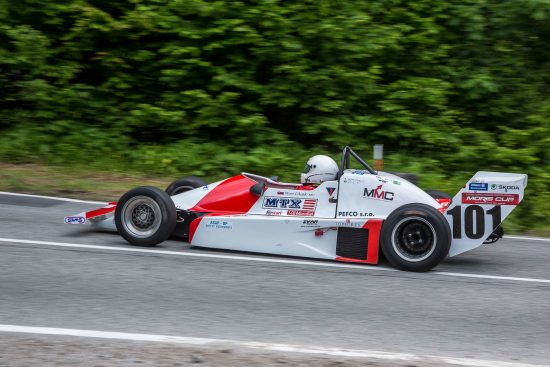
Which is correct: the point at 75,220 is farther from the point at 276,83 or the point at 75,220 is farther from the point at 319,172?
the point at 276,83

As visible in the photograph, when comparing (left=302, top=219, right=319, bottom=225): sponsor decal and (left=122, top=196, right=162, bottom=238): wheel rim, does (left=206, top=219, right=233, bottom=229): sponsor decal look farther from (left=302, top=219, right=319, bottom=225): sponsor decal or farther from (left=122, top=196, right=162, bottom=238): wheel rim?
(left=302, top=219, right=319, bottom=225): sponsor decal

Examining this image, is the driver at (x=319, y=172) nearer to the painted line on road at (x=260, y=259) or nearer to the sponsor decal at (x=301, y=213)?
the sponsor decal at (x=301, y=213)

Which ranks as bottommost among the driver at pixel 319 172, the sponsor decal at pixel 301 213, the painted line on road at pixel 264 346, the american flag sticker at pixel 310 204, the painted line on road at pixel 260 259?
the painted line on road at pixel 264 346

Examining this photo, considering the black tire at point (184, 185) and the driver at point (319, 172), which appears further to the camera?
the black tire at point (184, 185)

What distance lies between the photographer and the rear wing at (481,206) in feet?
27.1

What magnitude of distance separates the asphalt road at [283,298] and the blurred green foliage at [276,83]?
5.36 metres

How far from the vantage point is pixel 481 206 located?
8352 mm

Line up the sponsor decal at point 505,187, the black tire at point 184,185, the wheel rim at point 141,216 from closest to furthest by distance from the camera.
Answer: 1. the sponsor decal at point 505,187
2. the wheel rim at point 141,216
3. the black tire at point 184,185

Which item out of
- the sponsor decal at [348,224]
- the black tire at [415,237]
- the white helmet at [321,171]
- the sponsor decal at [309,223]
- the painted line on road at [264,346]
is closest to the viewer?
the painted line on road at [264,346]

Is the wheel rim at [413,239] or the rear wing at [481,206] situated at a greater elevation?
the rear wing at [481,206]

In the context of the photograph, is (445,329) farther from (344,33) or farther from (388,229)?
(344,33)

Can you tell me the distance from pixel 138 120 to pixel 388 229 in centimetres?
847

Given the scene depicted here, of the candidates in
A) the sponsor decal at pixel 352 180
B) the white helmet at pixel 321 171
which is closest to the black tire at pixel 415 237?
the sponsor decal at pixel 352 180

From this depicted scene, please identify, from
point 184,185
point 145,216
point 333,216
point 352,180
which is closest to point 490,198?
point 352,180
